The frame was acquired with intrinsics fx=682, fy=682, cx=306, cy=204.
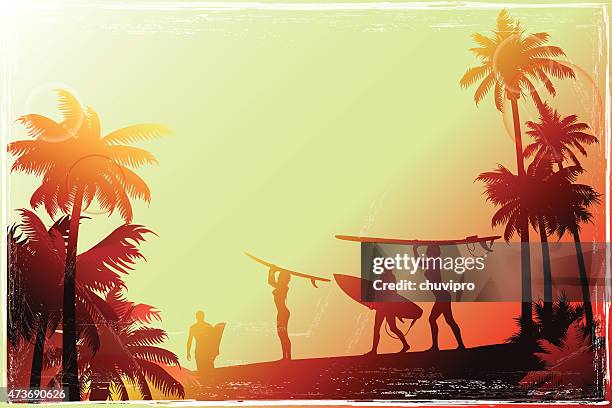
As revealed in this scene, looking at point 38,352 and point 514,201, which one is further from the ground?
point 514,201

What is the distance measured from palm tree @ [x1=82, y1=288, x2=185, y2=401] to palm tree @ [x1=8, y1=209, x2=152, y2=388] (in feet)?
0.23

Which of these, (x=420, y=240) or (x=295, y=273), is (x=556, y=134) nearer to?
(x=420, y=240)

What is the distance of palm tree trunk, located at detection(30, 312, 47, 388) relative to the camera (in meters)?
4.52

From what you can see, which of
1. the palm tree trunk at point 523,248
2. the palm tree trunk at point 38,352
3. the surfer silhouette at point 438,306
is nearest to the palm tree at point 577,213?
the palm tree trunk at point 523,248

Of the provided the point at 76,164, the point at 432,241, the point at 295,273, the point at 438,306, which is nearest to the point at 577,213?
the point at 432,241

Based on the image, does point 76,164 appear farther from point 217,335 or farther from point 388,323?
point 388,323

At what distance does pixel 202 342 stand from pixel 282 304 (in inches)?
23.1

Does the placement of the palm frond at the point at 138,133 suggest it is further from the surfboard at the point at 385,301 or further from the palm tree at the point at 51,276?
the surfboard at the point at 385,301

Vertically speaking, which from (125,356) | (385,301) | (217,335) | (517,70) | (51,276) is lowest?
(125,356)

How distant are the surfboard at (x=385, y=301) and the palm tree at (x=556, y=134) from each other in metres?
1.27

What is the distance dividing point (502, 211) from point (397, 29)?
4.62 feet

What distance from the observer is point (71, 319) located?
14.8 ft

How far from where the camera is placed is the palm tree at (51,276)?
14.8 ft

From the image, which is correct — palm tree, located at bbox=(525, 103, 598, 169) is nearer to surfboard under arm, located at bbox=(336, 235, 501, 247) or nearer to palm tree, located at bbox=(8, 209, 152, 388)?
surfboard under arm, located at bbox=(336, 235, 501, 247)
